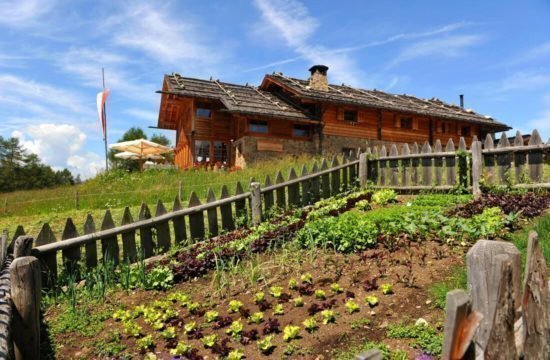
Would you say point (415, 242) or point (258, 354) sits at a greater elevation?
point (415, 242)

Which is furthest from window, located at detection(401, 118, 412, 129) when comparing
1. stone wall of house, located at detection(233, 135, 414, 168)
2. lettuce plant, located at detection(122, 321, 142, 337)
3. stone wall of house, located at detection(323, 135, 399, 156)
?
lettuce plant, located at detection(122, 321, 142, 337)

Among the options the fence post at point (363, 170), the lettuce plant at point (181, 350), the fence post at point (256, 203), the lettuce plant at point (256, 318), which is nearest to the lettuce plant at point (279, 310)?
the lettuce plant at point (256, 318)

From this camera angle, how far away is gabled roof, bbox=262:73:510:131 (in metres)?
24.4

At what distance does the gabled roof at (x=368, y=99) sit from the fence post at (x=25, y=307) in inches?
839

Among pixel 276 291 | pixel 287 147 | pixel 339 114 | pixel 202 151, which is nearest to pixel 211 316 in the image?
pixel 276 291

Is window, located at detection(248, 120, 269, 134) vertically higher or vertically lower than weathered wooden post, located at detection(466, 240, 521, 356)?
higher

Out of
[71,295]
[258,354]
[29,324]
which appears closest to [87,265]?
[71,295]

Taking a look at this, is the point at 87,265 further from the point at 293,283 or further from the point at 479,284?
the point at 479,284

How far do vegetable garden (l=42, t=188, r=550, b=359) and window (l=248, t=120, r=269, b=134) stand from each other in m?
17.3

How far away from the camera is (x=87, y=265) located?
5594 millimetres

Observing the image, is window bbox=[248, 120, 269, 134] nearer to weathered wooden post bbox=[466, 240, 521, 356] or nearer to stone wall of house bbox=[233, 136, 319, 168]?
stone wall of house bbox=[233, 136, 319, 168]

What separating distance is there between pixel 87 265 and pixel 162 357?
2.76m

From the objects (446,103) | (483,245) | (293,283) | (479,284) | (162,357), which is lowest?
(162,357)

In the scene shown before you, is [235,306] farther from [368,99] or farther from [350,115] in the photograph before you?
[368,99]
